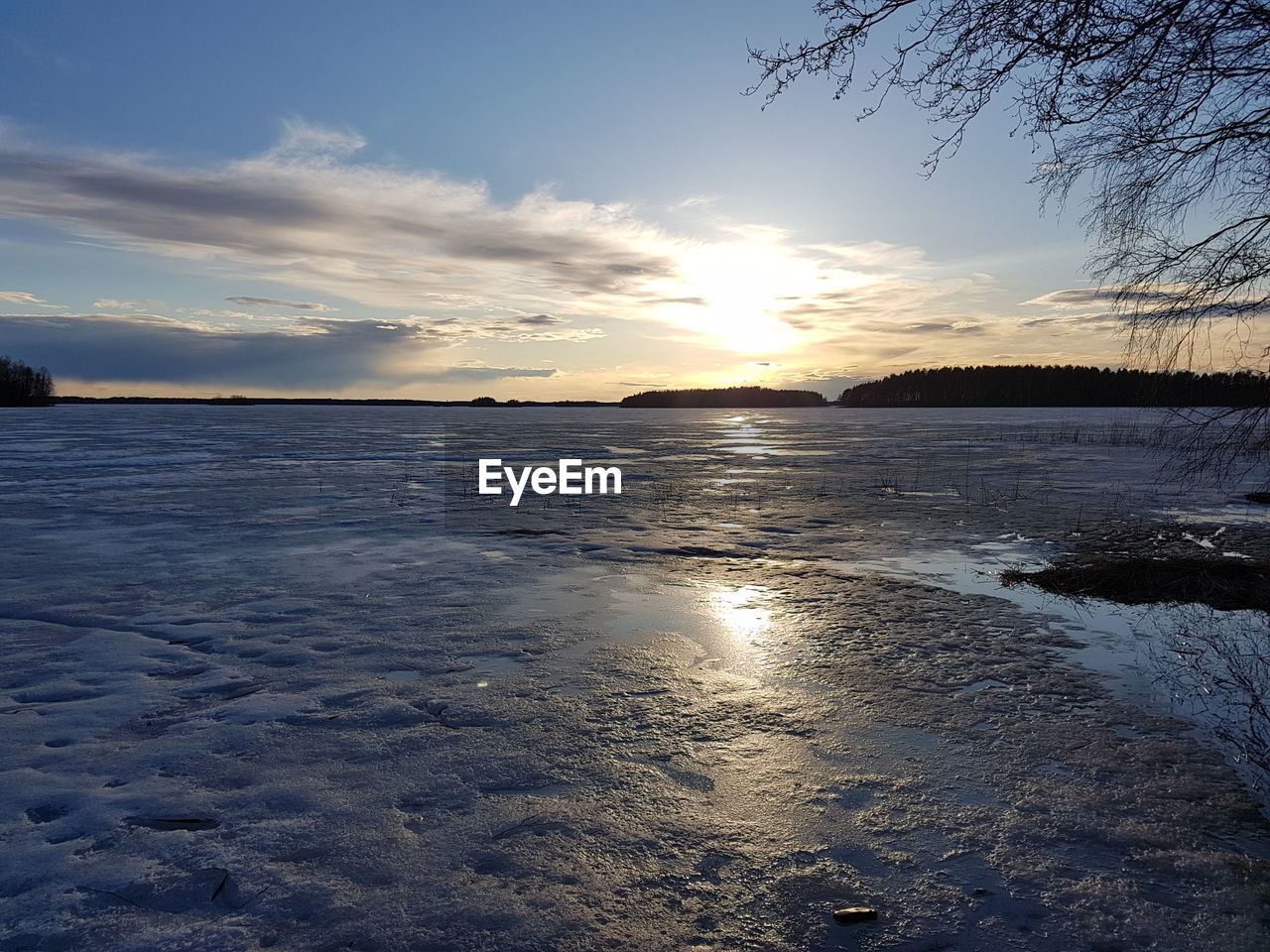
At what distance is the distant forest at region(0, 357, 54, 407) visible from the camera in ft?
363

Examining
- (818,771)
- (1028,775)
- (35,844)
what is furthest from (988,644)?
(35,844)

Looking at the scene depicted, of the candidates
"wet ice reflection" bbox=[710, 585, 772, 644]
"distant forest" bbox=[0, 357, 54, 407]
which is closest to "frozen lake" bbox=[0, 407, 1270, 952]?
"wet ice reflection" bbox=[710, 585, 772, 644]

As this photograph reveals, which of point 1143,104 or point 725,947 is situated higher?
point 1143,104

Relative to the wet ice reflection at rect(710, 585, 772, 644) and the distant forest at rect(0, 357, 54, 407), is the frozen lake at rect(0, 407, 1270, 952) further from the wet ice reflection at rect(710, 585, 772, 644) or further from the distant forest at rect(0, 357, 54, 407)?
the distant forest at rect(0, 357, 54, 407)

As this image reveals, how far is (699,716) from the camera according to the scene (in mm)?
4328

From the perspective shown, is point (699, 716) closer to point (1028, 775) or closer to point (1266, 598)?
point (1028, 775)

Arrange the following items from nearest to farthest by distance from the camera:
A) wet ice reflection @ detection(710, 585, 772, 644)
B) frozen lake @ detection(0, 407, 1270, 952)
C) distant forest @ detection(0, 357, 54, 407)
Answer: frozen lake @ detection(0, 407, 1270, 952), wet ice reflection @ detection(710, 585, 772, 644), distant forest @ detection(0, 357, 54, 407)

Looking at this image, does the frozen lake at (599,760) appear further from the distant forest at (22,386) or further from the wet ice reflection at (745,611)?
the distant forest at (22,386)

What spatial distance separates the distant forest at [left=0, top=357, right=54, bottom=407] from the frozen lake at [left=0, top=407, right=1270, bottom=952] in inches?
5459

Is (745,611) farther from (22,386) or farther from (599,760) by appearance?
(22,386)

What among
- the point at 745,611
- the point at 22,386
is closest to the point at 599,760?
the point at 745,611

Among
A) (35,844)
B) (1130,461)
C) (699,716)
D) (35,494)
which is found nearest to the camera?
(35,844)

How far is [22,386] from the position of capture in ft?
374

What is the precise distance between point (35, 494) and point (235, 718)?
14.4 meters
